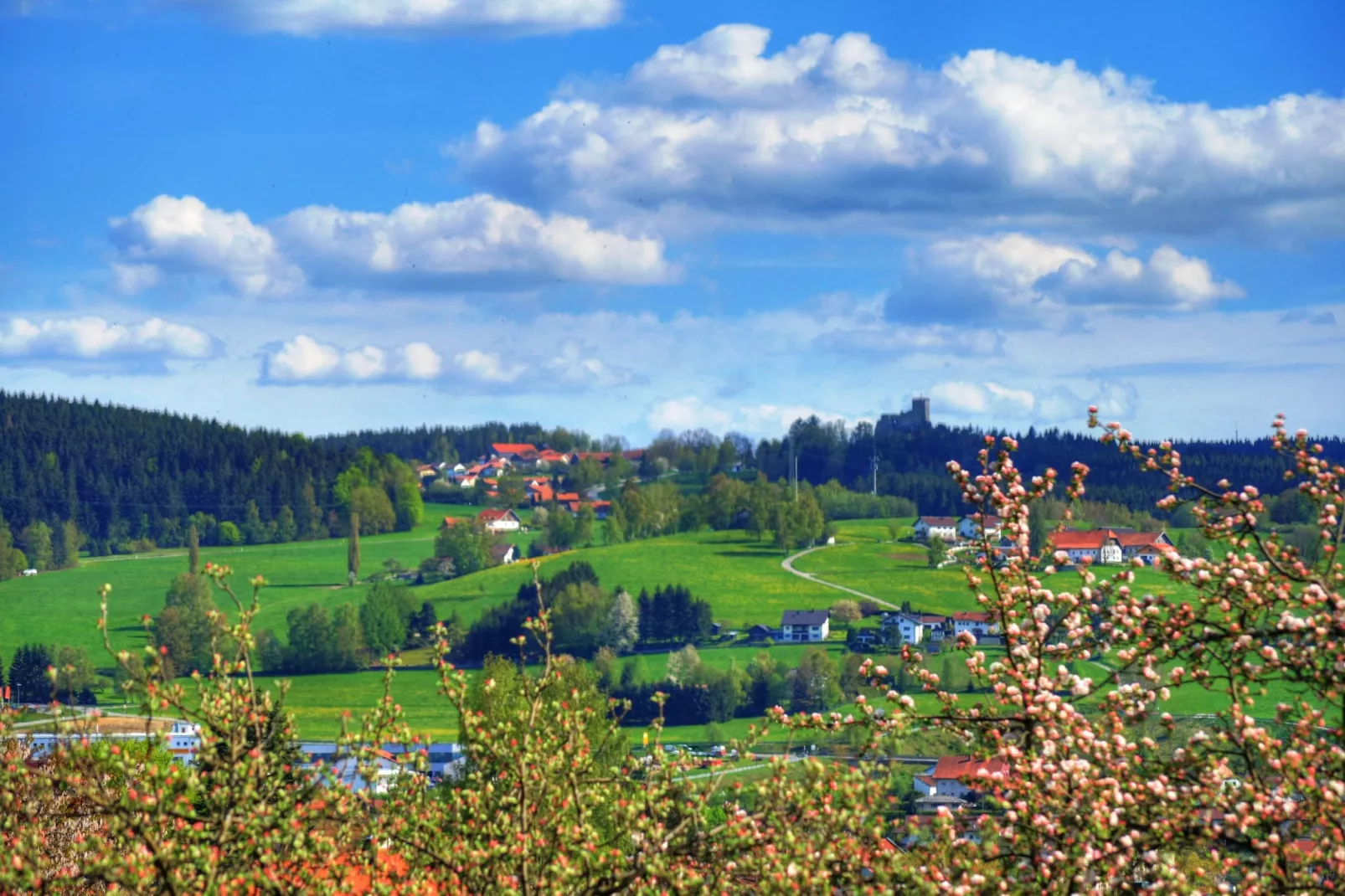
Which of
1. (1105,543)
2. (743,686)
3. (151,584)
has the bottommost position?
(743,686)

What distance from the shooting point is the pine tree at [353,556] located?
164 metres

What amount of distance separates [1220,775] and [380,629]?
135 m

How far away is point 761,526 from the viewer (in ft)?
578

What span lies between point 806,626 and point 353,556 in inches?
2341

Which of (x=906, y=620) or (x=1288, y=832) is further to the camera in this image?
(x=906, y=620)

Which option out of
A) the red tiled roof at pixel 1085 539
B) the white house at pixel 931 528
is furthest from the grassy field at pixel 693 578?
the red tiled roof at pixel 1085 539

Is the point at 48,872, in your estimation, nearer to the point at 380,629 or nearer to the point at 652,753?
the point at 652,753

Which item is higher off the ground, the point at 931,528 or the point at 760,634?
the point at 931,528

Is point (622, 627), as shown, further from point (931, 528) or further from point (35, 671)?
point (35, 671)

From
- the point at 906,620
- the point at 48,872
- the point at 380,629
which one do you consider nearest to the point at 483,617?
the point at 380,629

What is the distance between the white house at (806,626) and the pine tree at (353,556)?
168 ft

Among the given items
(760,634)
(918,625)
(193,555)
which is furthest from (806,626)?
(193,555)

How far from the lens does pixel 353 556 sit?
16838cm

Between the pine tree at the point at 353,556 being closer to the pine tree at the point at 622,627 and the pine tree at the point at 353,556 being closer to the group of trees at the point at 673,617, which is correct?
the pine tree at the point at 622,627
